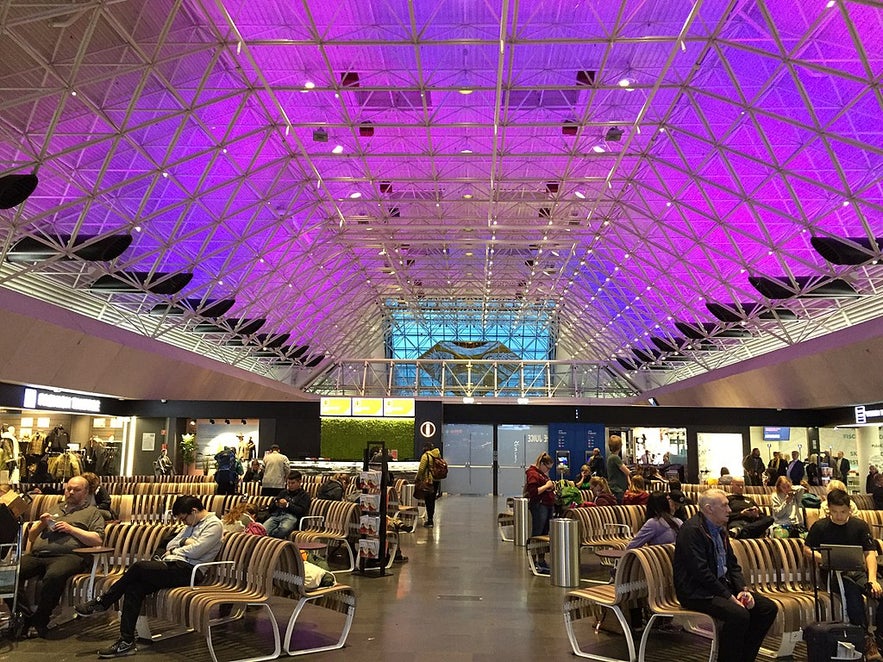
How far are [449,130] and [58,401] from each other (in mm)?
15051

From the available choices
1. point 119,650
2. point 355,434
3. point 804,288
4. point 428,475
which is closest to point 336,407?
point 355,434

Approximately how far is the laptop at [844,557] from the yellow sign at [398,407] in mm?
22498

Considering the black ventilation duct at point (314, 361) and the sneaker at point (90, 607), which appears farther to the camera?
the black ventilation duct at point (314, 361)

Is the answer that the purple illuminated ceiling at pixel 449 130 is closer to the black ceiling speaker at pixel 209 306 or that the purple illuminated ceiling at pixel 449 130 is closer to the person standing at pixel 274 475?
the black ceiling speaker at pixel 209 306

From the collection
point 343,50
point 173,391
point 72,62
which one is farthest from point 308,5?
point 173,391

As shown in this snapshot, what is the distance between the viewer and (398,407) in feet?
93.7

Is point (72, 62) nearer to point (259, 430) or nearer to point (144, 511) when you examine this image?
point (144, 511)

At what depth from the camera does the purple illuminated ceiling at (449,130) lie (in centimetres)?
1371

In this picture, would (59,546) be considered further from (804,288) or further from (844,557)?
(804,288)

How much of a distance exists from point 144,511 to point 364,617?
231 inches

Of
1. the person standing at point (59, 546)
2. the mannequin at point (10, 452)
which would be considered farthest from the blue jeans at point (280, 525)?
the mannequin at point (10, 452)

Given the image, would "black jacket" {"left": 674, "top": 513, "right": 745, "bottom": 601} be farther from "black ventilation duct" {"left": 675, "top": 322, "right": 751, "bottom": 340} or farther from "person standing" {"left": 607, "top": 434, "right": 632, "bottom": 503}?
"black ventilation duct" {"left": 675, "top": 322, "right": 751, "bottom": 340}

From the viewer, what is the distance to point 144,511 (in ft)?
40.3

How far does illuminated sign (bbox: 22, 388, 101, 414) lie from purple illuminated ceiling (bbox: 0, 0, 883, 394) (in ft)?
10.2
